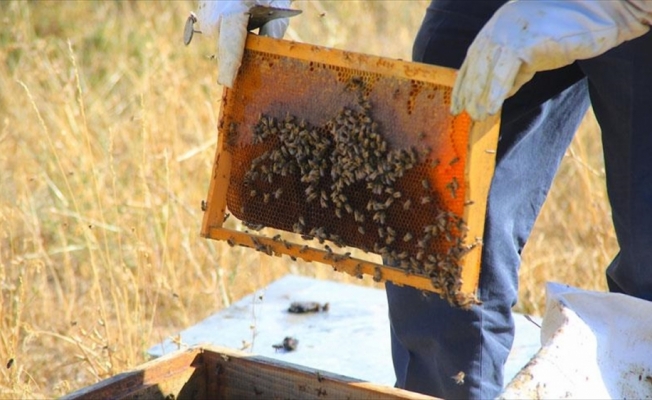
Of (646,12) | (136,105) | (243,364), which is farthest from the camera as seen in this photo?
(136,105)

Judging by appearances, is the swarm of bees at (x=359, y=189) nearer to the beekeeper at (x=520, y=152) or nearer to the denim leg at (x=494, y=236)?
the beekeeper at (x=520, y=152)

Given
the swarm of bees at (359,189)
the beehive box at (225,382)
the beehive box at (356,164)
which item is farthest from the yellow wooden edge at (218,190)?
the beehive box at (225,382)

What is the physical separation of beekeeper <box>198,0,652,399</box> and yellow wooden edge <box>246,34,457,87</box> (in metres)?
0.10

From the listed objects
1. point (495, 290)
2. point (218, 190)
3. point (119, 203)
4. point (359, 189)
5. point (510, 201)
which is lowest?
point (119, 203)

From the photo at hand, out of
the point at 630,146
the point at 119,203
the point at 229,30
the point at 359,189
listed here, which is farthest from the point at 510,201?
the point at 119,203

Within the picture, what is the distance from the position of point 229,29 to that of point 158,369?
1.22m

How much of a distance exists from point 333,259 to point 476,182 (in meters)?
0.56

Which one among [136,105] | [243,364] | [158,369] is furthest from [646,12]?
[136,105]

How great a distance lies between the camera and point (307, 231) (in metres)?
3.05

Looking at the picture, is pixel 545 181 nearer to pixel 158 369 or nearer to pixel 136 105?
pixel 158 369

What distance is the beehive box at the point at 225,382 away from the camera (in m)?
2.84

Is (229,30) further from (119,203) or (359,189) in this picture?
(119,203)

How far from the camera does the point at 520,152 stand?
369 centimetres

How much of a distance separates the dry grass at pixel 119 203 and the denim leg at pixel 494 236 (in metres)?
1.25
